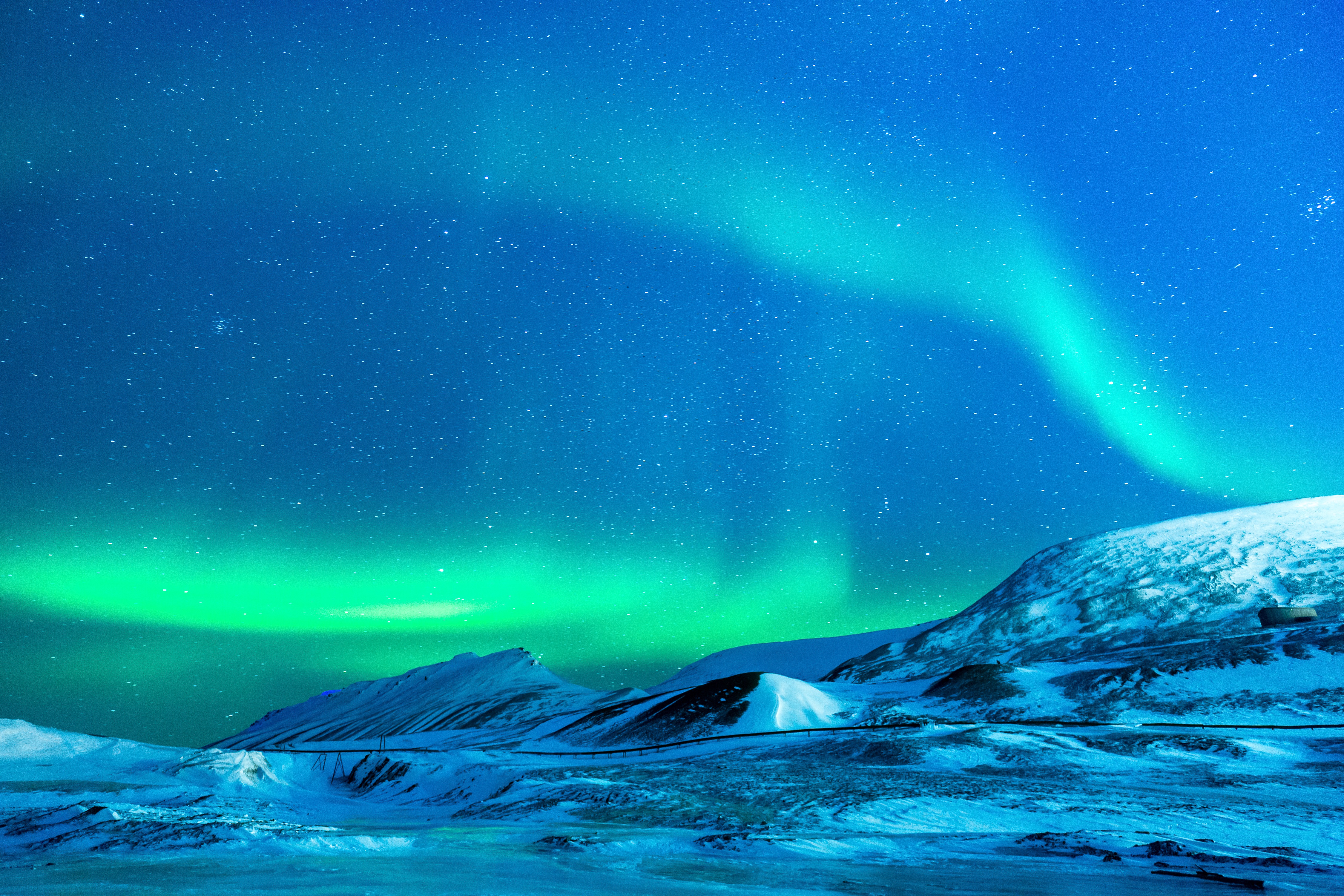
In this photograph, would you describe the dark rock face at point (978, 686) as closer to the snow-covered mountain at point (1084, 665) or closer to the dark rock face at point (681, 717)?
the snow-covered mountain at point (1084, 665)

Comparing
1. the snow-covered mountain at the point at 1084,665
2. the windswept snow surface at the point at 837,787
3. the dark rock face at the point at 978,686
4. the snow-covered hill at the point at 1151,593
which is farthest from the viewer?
the snow-covered hill at the point at 1151,593

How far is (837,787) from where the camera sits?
36.8m

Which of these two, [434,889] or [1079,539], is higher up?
[1079,539]

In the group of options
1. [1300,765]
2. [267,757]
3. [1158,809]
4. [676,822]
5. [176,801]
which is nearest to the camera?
[1158,809]

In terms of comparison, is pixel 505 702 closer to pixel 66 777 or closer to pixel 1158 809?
pixel 66 777

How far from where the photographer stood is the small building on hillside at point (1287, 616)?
92.9 m

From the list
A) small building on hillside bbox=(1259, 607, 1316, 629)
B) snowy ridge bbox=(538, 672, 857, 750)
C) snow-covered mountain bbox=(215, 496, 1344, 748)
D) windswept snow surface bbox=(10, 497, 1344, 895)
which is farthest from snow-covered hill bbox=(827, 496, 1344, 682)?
snowy ridge bbox=(538, 672, 857, 750)

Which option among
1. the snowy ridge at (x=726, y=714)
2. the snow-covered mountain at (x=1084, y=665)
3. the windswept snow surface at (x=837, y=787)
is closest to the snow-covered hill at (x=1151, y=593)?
the snow-covered mountain at (x=1084, y=665)

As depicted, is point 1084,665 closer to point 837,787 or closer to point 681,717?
point 681,717

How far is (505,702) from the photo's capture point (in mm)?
174375

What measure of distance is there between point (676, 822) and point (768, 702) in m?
47.1

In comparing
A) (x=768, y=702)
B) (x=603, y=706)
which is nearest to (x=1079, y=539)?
(x=603, y=706)

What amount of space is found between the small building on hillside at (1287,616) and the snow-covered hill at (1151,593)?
3302 millimetres

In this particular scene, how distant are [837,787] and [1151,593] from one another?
11002 centimetres
